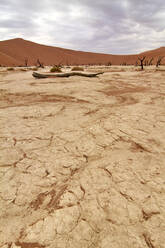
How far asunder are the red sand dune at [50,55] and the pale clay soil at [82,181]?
4223 cm

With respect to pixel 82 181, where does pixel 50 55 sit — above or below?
above

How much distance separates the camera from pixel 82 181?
1289 mm

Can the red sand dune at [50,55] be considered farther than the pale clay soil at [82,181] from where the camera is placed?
Yes

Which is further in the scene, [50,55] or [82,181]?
[50,55]

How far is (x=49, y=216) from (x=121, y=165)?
0.75 m

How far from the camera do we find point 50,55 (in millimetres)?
53875

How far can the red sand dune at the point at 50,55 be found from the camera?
4491 centimetres

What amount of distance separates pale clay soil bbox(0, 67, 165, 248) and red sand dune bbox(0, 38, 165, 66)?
42.2 metres

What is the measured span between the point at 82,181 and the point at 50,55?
58.6 m

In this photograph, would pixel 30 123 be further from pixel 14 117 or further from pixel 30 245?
pixel 30 245

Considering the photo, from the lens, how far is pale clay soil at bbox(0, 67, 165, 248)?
905 mm

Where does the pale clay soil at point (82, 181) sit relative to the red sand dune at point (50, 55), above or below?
below

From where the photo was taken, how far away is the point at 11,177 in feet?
4.38

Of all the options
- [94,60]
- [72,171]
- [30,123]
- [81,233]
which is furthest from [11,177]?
[94,60]
